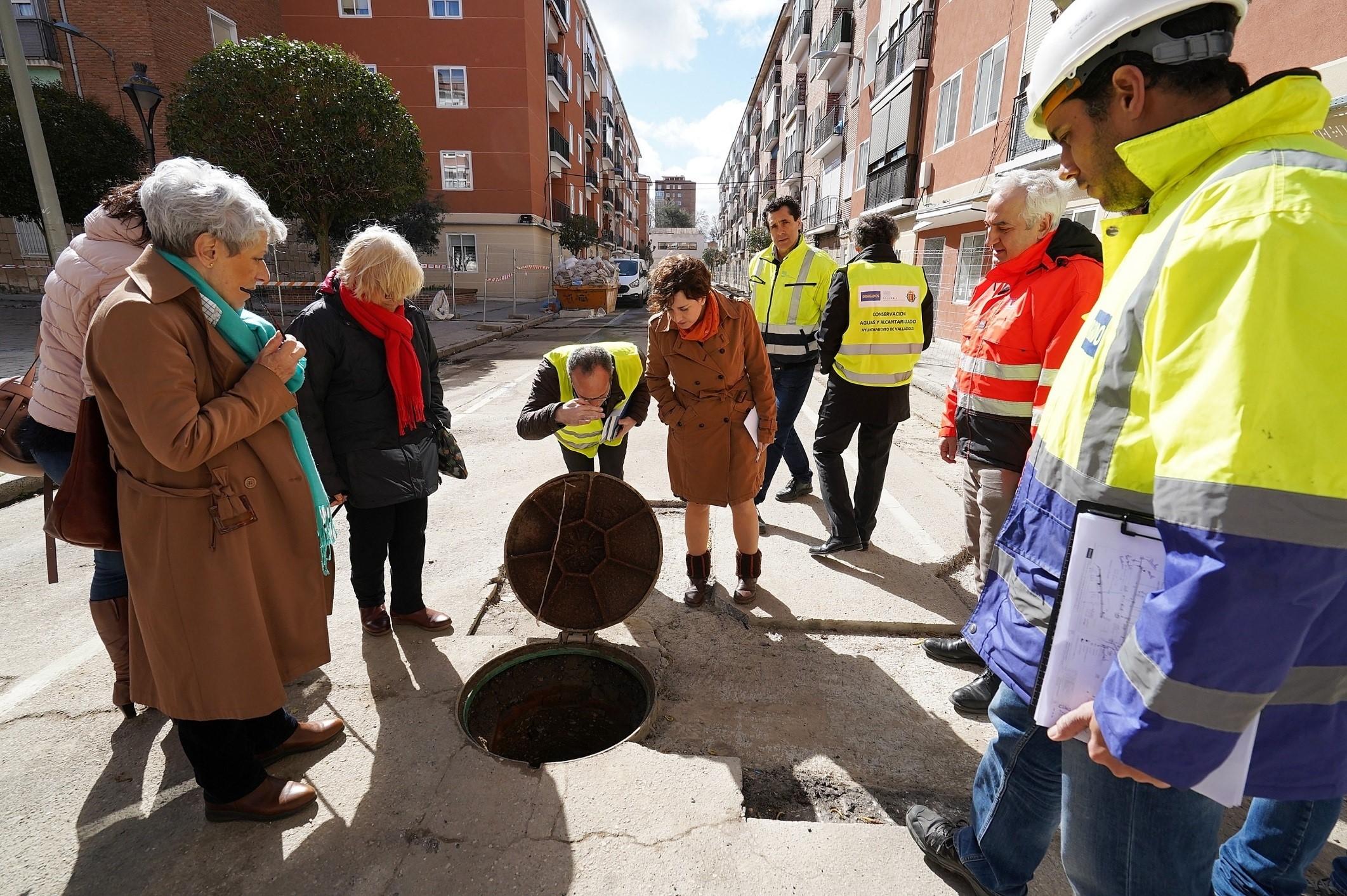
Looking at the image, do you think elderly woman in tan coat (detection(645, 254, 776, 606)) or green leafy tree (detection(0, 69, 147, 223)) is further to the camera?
green leafy tree (detection(0, 69, 147, 223))

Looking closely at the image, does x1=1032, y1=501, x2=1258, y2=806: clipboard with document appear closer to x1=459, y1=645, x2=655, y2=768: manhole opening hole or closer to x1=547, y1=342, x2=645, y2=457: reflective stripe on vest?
x1=459, y1=645, x2=655, y2=768: manhole opening hole

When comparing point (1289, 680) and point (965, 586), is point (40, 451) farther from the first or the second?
point (965, 586)

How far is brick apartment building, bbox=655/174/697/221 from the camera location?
137875 mm

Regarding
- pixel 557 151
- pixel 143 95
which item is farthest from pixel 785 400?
pixel 557 151

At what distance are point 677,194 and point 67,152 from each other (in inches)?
5413

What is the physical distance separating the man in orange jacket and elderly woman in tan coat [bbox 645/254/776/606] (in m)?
0.97

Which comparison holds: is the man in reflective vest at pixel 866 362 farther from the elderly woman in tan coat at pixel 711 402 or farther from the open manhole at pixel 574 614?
the open manhole at pixel 574 614

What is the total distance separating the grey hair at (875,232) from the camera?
12.8ft

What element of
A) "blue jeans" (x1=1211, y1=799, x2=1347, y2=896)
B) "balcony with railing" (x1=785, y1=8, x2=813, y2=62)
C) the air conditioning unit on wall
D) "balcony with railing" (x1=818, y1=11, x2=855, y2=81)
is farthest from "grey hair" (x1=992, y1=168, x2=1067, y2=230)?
"balcony with railing" (x1=785, y1=8, x2=813, y2=62)

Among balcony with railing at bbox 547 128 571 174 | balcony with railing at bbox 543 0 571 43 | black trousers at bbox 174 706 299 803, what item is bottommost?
black trousers at bbox 174 706 299 803

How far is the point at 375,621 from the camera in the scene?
3.14 meters

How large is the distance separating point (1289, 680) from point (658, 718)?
206 centimetres

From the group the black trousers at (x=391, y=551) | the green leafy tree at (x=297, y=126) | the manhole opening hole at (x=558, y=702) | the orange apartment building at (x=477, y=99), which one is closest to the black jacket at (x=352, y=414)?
the black trousers at (x=391, y=551)

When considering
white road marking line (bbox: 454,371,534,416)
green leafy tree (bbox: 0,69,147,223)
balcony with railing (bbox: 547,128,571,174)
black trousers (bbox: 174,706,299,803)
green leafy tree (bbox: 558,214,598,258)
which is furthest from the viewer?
green leafy tree (bbox: 558,214,598,258)
